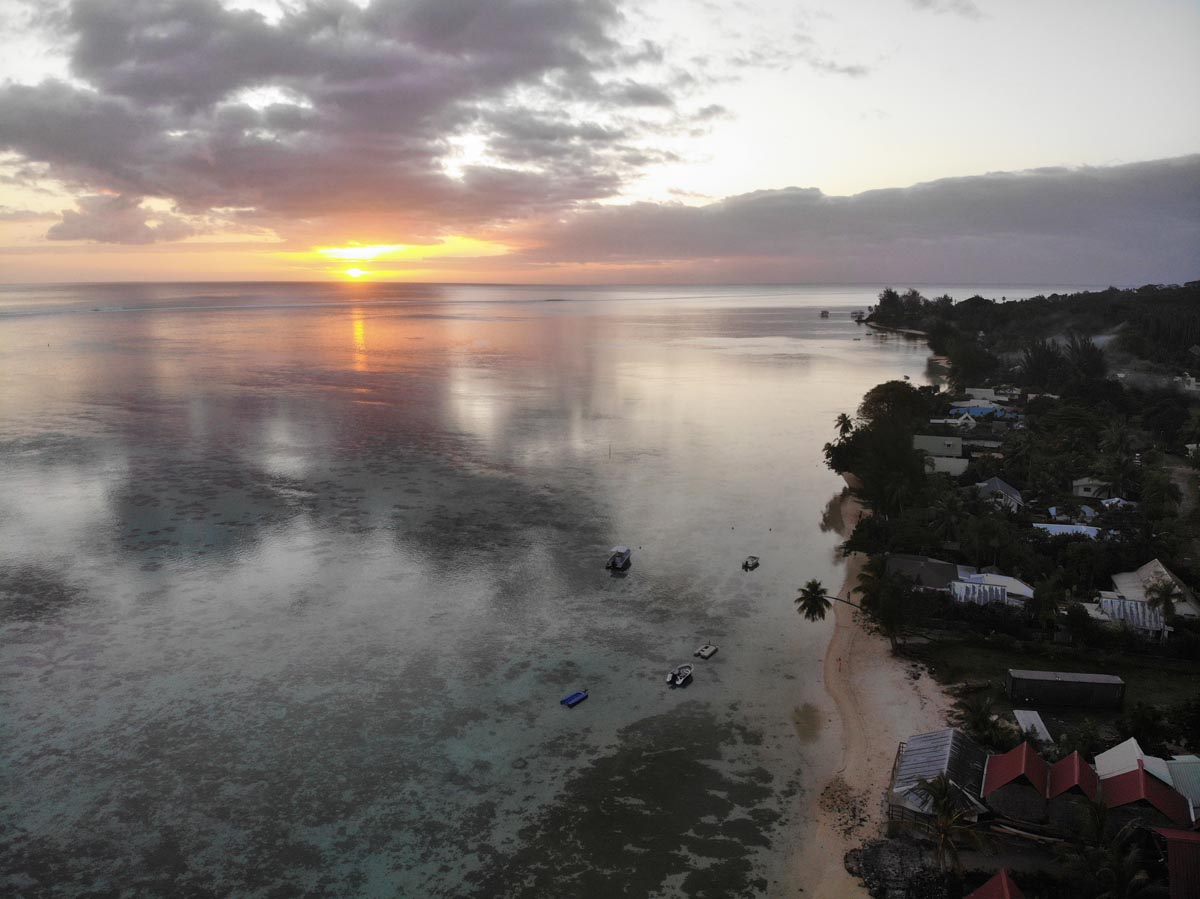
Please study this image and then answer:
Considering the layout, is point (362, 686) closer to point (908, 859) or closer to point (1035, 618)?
point (908, 859)

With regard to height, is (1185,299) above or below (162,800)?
above

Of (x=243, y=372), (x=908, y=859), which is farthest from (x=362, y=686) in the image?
(x=243, y=372)

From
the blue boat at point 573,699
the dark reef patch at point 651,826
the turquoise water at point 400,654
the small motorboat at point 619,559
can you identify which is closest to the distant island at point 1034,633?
the dark reef patch at point 651,826

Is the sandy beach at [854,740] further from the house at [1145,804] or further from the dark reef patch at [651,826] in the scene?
the house at [1145,804]

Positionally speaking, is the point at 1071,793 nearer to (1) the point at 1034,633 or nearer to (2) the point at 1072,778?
(2) the point at 1072,778

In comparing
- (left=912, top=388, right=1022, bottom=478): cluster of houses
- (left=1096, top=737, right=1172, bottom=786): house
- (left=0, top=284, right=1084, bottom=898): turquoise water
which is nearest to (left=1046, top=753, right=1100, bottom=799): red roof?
(left=1096, top=737, right=1172, bottom=786): house

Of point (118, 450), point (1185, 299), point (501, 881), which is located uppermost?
point (1185, 299)

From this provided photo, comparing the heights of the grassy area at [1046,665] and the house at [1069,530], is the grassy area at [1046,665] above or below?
below
